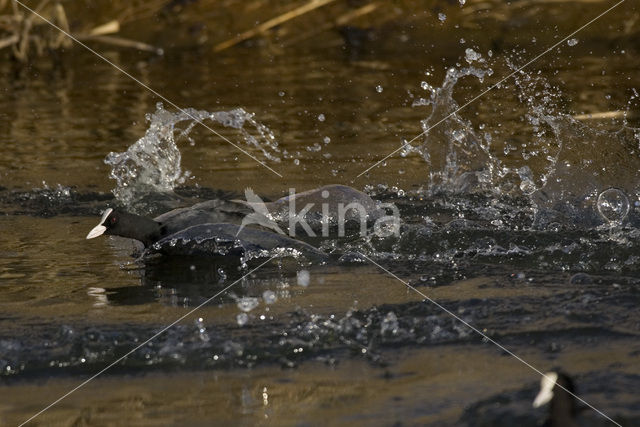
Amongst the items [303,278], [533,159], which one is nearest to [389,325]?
[303,278]

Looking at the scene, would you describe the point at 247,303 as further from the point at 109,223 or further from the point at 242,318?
the point at 109,223

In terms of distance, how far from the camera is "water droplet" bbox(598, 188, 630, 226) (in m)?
5.09

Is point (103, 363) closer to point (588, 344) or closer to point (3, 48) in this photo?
point (588, 344)

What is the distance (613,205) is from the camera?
5.15m

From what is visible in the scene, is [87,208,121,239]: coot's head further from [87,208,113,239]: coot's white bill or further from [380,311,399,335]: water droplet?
[380,311,399,335]: water droplet

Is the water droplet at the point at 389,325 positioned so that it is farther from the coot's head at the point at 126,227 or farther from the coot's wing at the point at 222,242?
the coot's head at the point at 126,227

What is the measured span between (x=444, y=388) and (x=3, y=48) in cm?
1034

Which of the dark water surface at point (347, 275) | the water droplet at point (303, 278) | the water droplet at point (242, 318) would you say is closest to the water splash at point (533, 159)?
the dark water surface at point (347, 275)

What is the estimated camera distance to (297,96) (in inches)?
374

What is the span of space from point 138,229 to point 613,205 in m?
2.26

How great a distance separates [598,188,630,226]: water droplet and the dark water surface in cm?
1

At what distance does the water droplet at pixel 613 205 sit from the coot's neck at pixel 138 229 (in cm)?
212

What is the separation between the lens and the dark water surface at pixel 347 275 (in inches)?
131

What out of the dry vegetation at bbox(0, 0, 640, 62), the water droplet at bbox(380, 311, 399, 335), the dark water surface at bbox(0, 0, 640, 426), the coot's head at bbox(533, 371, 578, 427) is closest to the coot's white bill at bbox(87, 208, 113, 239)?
the dark water surface at bbox(0, 0, 640, 426)
